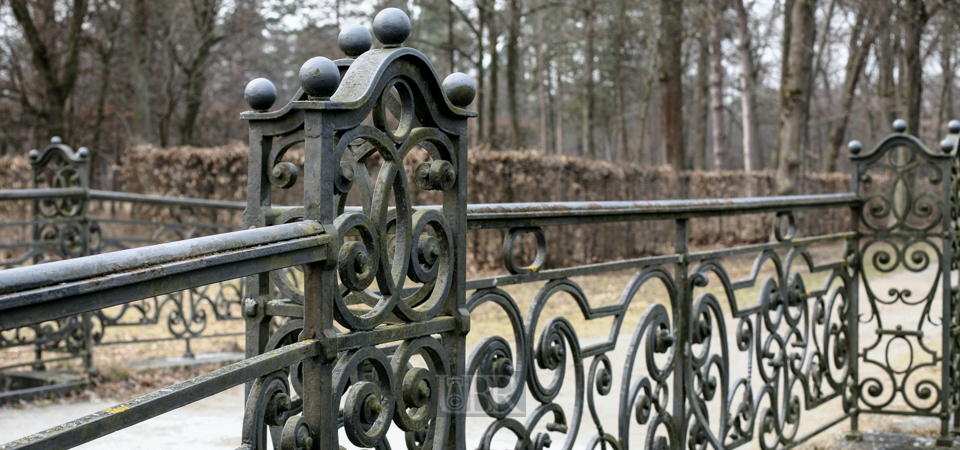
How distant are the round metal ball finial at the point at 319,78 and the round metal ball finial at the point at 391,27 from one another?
207 mm

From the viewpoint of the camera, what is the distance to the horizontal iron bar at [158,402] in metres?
0.98

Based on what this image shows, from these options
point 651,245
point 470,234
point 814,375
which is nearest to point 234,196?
point 470,234

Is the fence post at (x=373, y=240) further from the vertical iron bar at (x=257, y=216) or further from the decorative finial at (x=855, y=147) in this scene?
the decorative finial at (x=855, y=147)

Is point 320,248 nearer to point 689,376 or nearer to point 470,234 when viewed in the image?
point 689,376

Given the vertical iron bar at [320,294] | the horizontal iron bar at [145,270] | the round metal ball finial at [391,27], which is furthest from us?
the round metal ball finial at [391,27]

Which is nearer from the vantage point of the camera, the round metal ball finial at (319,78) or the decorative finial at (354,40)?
the round metal ball finial at (319,78)

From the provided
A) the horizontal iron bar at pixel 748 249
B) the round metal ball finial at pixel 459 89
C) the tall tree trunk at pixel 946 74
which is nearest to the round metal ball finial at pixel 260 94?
the round metal ball finial at pixel 459 89

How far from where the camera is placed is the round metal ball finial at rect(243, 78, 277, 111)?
1704mm

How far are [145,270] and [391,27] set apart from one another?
0.78 m

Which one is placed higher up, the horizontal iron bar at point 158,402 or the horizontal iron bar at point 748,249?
the horizontal iron bar at point 748,249

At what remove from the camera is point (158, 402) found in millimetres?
1130

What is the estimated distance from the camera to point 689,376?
3.00m

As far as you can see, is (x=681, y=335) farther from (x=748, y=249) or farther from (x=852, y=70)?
(x=852, y=70)

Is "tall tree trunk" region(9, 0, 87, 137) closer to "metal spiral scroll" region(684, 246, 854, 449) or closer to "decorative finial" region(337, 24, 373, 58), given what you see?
"metal spiral scroll" region(684, 246, 854, 449)
